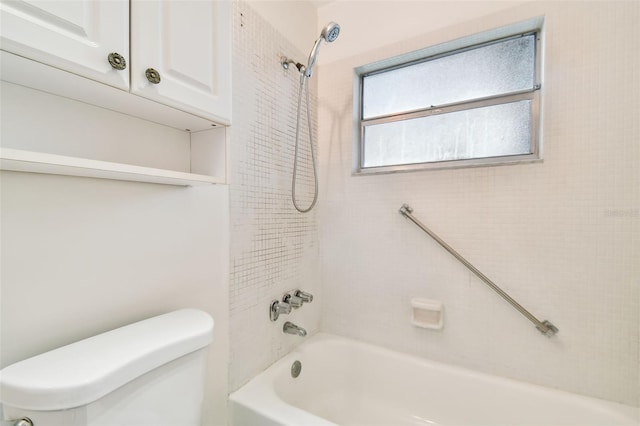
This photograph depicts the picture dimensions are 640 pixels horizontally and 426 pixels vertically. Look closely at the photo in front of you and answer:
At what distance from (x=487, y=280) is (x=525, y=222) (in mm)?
330

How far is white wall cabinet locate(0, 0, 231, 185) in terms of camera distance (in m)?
0.53

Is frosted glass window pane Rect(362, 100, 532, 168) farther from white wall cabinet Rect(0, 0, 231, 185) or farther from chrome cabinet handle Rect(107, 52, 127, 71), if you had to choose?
chrome cabinet handle Rect(107, 52, 127, 71)

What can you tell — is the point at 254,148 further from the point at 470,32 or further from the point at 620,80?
the point at 620,80

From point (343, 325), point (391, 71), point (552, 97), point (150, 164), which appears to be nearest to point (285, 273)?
point (343, 325)

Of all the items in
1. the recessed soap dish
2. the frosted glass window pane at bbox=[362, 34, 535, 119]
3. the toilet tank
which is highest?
the frosted glass window pane at bbox=[362, 34, 535, 119]

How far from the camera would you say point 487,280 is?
1.37m

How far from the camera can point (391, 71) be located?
1.76 m

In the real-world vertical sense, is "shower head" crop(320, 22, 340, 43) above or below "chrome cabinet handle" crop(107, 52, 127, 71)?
above

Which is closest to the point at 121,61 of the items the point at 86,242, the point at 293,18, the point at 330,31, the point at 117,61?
the point at 117,61

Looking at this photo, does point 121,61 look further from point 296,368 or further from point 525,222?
point 525,222

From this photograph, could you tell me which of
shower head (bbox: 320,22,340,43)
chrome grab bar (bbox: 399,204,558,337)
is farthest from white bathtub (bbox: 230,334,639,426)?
shower head (bbox: 320,22,340,43)

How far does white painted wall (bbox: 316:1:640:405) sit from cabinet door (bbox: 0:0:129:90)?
1.31 meters

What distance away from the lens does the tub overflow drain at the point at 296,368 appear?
4.86 ft

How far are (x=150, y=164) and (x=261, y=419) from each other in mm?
1060
